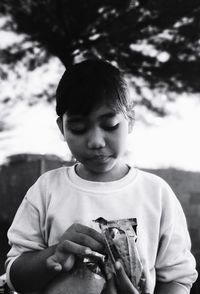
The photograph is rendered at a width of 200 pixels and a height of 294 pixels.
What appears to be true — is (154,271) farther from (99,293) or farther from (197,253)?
(197,253)

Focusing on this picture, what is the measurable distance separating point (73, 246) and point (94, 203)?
0.14 m

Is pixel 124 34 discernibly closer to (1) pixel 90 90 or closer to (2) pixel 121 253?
(1) pixel 90 90

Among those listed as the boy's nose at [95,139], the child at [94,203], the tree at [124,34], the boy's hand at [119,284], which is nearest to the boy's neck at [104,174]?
the child at [94,203]

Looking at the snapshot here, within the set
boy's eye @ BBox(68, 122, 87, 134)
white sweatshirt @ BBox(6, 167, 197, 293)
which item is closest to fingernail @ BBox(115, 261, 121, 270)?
white sweatshirt @ BBox(6, 167, 197, 293)

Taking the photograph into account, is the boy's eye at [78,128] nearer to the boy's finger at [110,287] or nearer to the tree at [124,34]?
the boy's finger at [110,287]

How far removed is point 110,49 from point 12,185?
0.86 meters

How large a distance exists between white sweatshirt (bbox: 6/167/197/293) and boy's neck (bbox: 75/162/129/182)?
0.02 meters

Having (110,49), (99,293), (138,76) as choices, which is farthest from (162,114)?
(99,293)

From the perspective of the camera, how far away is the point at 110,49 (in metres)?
2.09

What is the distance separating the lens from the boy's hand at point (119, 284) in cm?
71

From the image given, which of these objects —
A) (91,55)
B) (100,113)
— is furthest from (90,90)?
(91,55)

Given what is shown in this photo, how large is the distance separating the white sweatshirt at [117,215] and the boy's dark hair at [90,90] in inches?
6.3

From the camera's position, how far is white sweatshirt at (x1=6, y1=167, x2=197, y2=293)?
0.85m

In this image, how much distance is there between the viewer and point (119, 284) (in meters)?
0.73
